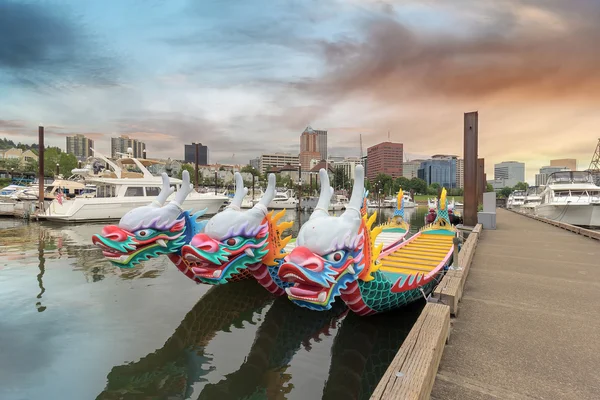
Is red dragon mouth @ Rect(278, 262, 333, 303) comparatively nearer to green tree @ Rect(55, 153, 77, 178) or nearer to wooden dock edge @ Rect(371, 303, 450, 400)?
wooden dock edge @ Rect(371, 303, 450, 400)

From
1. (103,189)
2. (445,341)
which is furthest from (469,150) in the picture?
(103,189)

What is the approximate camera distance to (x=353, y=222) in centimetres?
497

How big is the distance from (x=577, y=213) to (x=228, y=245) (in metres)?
26.1

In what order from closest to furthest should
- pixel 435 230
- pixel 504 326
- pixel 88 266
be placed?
pixel 504 326, pixel 88 266, pixel 435 230

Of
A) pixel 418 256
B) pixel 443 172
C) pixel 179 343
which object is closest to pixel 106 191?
pixel 179 343

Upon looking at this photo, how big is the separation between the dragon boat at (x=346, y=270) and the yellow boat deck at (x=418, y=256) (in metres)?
0.35

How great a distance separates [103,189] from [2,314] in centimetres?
2198

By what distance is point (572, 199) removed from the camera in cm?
2377

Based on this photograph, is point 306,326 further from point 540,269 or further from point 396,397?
point 540,269

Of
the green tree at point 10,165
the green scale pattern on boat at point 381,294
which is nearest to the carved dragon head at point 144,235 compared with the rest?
the green scale pattern on boat at point 381,294

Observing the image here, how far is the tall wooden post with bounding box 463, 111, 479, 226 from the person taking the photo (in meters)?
16.9

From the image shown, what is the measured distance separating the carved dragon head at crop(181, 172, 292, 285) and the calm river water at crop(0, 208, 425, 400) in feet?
4.41

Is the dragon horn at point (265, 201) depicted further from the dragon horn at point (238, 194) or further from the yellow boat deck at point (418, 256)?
the yellow boat deck at point (418, 256)

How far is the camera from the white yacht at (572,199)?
22.5m
